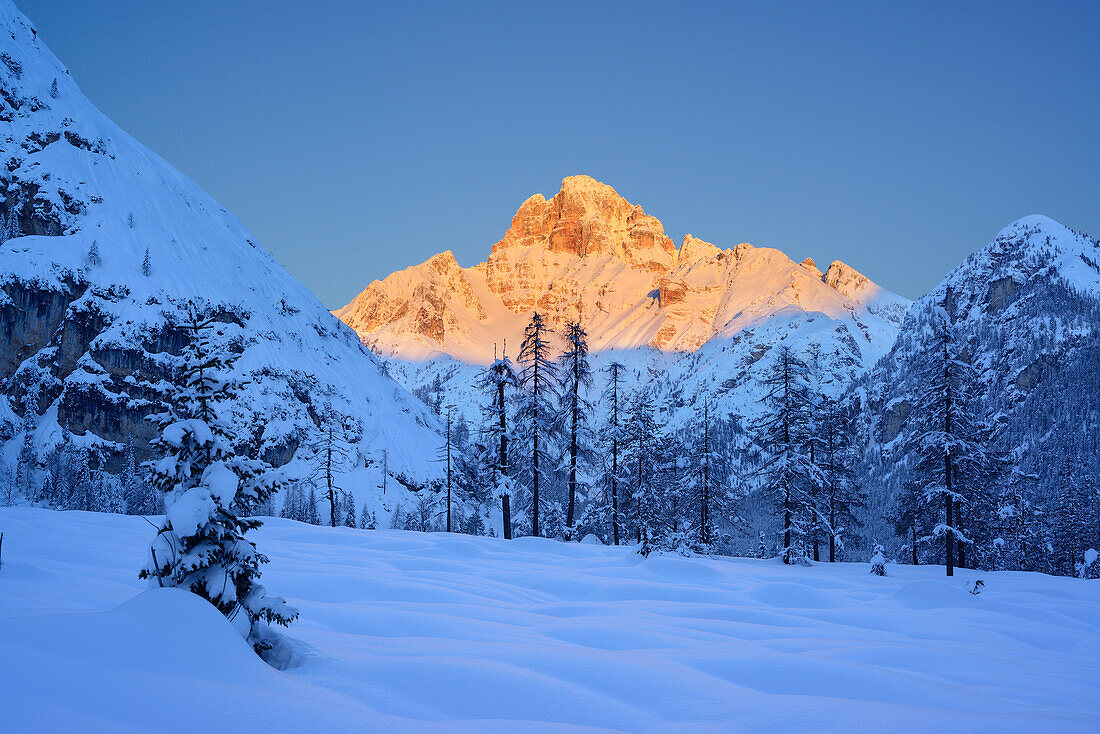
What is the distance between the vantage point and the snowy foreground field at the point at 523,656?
471cm

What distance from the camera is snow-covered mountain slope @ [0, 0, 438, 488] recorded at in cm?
12694

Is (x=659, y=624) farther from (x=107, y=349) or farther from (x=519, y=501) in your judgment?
(x=107, y=349)

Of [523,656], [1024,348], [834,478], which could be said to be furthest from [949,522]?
[1024,348]

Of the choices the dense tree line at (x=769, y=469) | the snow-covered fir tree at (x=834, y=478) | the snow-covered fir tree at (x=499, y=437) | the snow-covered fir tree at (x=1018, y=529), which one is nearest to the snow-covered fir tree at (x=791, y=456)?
the dense tree line at (x=769, y=469)

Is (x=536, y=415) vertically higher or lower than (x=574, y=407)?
lower

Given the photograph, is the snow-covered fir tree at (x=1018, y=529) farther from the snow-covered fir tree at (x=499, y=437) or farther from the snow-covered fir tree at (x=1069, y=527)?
Result: the snow-covered fir tree at (x=499, y=437)

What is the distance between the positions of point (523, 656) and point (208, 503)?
384 cm

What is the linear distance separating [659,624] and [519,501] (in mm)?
23316

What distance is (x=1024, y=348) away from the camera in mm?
141125

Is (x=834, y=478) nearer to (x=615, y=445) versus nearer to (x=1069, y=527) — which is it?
(x=615, y=445)

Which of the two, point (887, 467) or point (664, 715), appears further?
point (887, 467)

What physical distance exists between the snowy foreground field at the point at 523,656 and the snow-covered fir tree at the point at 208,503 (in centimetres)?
62

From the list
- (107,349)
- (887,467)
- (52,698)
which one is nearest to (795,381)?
(52,698)

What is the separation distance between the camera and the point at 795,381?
2903cm
